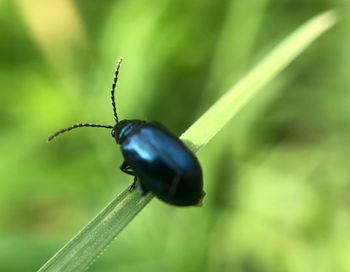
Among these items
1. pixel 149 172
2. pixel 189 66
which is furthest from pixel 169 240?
pixel 189 66

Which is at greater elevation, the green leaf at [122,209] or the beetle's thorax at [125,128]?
the beetle's thorax at [125,128]

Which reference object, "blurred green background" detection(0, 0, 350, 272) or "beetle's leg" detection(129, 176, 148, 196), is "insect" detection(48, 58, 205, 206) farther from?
"blurred green background" detection(0, 0, 350, 272)

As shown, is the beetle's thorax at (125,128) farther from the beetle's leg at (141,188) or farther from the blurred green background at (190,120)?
the blurred green background at (190,120)

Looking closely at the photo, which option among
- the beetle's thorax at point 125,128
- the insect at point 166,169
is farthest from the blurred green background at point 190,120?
the insect at point 166,169

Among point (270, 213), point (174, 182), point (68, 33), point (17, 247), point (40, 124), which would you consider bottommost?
point (270, 213)

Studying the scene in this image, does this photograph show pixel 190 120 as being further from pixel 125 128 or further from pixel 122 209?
pixel 122 209

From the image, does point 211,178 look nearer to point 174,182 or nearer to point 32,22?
point 174,182
